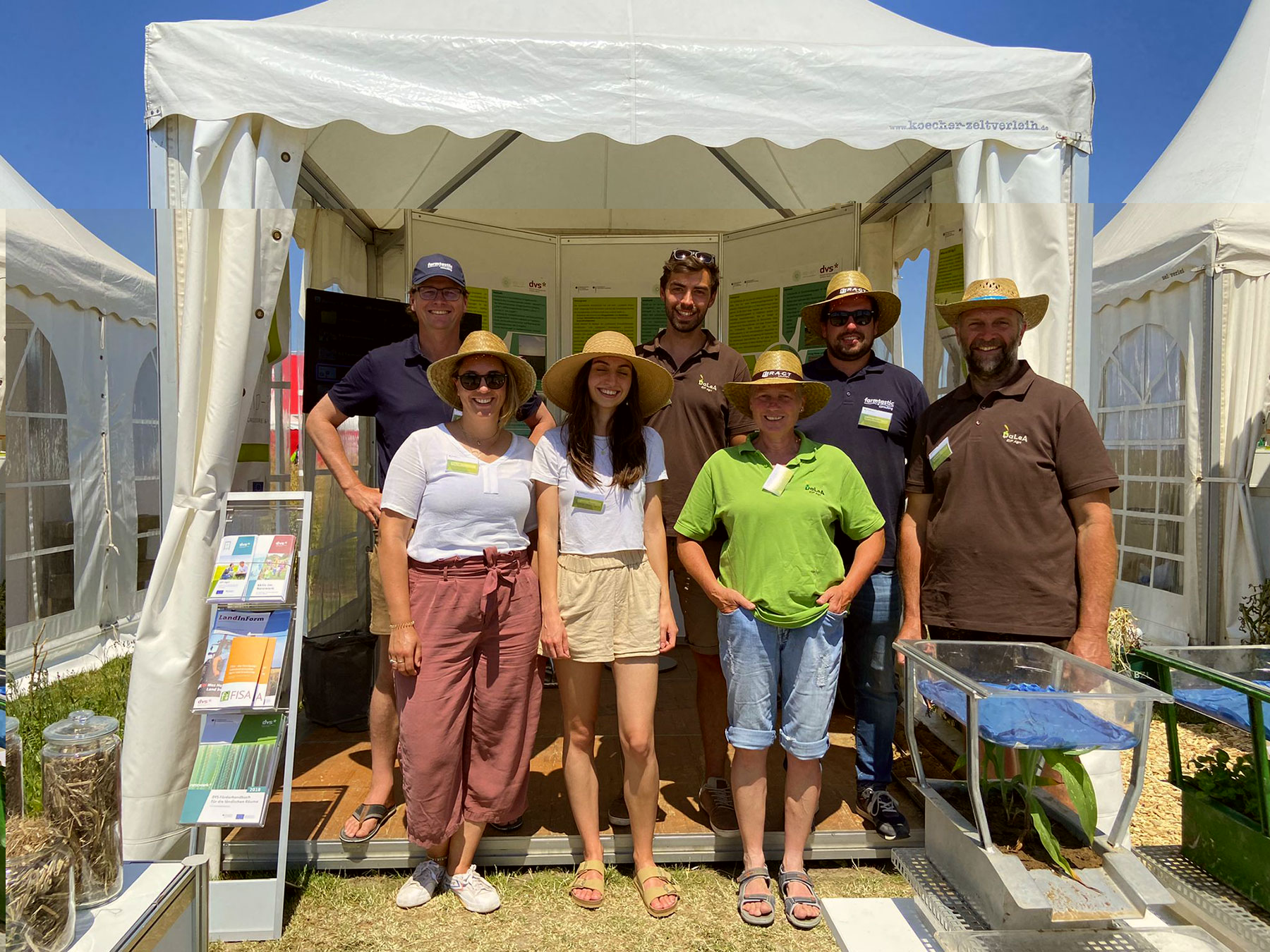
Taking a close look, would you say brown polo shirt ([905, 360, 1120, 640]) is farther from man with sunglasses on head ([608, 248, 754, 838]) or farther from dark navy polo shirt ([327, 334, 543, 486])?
dark navy polo shirt ([327, 334, 543, 486])

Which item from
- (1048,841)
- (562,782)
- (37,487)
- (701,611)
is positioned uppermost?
(37,487)

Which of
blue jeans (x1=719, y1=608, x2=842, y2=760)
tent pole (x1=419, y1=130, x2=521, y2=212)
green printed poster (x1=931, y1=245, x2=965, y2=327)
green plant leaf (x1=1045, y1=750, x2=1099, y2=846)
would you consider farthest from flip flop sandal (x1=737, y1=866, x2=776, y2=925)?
tent pole (x1=419, y1=130, x2=521, y2=212)

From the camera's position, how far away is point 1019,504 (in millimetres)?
2428

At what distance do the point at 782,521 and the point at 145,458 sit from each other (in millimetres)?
5056

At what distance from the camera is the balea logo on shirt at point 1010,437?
8.00ft

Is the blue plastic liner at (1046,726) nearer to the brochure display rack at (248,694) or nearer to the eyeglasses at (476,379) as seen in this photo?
the eyeglasses at (476,379)

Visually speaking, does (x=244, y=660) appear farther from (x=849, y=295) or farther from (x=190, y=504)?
(x=849, y=295)

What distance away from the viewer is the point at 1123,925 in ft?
6.91

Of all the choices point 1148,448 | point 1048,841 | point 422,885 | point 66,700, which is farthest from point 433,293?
point 1148,448

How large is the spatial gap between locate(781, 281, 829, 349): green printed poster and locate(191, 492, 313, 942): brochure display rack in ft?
10.1

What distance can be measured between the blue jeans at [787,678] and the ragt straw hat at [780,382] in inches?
26.4

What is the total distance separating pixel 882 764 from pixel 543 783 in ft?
4.23

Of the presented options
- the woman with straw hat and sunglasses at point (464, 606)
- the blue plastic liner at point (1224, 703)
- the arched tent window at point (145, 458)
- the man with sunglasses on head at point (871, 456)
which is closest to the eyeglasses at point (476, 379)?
the woman with straw hat and sunglasses at point (464, 606)

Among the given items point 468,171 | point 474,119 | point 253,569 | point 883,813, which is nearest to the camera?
point 253,569
